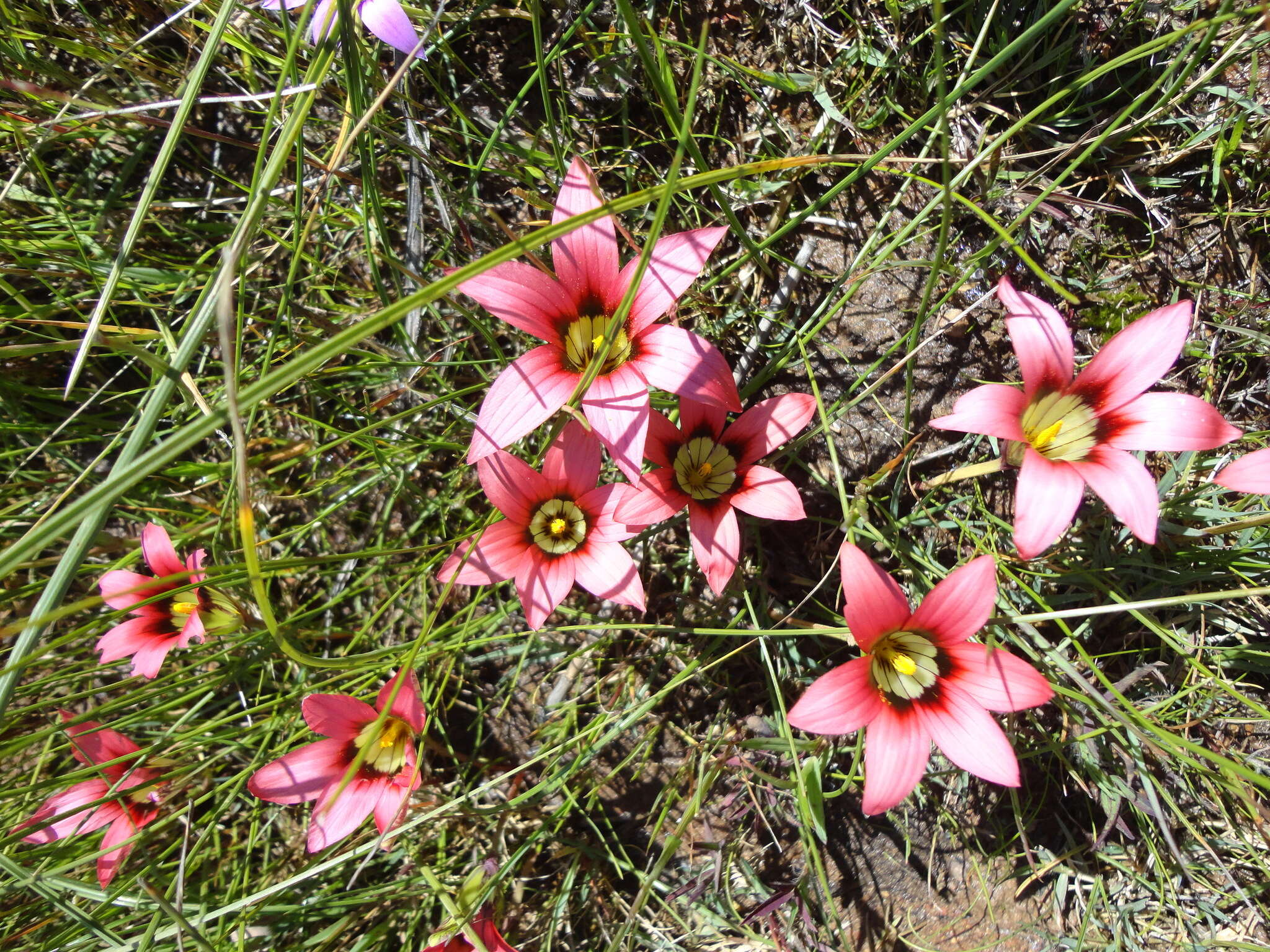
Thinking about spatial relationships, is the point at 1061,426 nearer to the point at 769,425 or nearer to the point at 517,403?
the point at 769,425

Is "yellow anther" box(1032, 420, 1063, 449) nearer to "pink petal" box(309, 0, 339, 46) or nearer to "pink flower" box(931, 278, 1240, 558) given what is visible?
"pink flower" box(931, 278, 1240, 558)

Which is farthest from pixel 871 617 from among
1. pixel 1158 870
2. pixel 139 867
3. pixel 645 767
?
pixel 139 867

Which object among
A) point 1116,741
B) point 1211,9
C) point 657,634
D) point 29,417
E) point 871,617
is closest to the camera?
point 871,617

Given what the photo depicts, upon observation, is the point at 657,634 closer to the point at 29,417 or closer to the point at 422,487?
the point at 422,487

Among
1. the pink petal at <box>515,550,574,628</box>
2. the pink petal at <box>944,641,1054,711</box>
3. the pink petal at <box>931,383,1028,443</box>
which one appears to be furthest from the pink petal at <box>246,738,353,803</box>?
the pink petal at <box>931,383,1028,443</box>

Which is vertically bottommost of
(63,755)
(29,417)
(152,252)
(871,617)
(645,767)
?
(645,767)

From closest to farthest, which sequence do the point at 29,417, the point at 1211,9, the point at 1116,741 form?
the point at 1211,9 → the point at 1116,741 → the point at 29,417

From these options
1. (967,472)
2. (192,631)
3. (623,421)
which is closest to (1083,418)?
(967,472)
